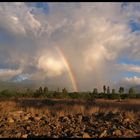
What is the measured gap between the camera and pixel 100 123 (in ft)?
47.9

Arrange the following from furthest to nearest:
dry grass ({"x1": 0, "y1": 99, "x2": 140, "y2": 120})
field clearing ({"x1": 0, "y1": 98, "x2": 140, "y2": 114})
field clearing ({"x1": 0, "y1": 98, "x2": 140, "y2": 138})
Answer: field clearing ({"x1": 0, "y1": 98, "x2": 140, "y2": 114}) < dry grass ({"x1": 0, "y1": 99, "x2": 140, "y2": 120}) < field clearing ({"x1": 0, "y1": 98, "x2": 140, "y2": 138})

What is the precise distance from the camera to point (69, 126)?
14.2 m

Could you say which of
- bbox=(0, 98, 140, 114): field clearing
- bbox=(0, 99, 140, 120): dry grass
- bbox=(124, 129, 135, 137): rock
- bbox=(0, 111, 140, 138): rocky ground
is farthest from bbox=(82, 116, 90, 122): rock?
bbox=(124, 129, 135, 137): rock

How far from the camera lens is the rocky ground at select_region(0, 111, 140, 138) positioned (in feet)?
41.7

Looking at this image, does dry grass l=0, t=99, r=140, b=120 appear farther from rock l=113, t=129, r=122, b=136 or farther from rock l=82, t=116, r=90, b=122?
rock l=113, t=129, r=122, b=136

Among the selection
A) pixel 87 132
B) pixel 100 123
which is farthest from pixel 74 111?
pixel 87 132

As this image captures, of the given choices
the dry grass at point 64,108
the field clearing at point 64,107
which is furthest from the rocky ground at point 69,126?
the field clearing at point 64,107

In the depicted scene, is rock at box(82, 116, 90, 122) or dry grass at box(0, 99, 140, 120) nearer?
rock at box(82, 116, 90, 122)

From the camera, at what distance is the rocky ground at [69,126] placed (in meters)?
12.7

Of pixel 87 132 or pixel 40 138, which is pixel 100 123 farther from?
pixel 40 138

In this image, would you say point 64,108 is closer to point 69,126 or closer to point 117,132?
point 69,126

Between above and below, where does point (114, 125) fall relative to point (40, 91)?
below

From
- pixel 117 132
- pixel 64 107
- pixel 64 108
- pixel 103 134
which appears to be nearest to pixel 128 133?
pixel 117 132

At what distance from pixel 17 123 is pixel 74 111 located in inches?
186
